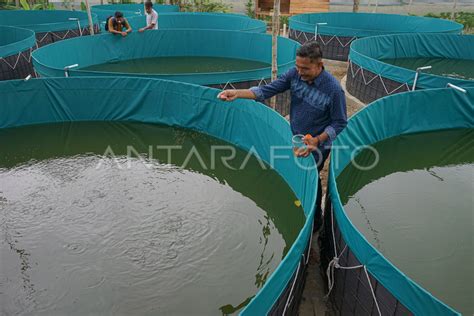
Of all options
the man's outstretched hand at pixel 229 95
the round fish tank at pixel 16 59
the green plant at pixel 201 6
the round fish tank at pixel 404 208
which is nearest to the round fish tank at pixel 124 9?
the green plant at pixel 201 6


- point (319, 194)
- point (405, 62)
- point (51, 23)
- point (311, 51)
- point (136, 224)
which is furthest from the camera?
point (51, 23)

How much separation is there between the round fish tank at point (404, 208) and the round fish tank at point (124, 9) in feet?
39.3

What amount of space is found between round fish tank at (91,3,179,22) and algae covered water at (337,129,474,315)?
12.4 meters

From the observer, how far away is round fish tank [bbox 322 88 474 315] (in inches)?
127

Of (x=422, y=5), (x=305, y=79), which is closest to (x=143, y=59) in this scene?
(x=305, y=79)

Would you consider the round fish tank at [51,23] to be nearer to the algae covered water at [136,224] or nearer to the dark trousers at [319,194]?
the algae covered water at [136,224]

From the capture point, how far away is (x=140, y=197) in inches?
222

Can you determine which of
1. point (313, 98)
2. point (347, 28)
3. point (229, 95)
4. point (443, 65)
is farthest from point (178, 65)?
point (313, 98)

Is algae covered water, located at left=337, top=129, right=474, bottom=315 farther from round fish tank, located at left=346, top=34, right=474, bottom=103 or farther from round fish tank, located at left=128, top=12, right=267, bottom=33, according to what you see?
round fish tank, located at left=128, top=12, right=267, bottom=33

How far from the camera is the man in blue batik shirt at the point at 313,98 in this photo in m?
3.69

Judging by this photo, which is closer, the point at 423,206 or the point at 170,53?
the point at 423,206

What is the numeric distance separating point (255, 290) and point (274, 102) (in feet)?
14.2

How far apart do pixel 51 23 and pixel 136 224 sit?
1092 centimetres

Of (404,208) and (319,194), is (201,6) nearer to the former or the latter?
(404,208)
